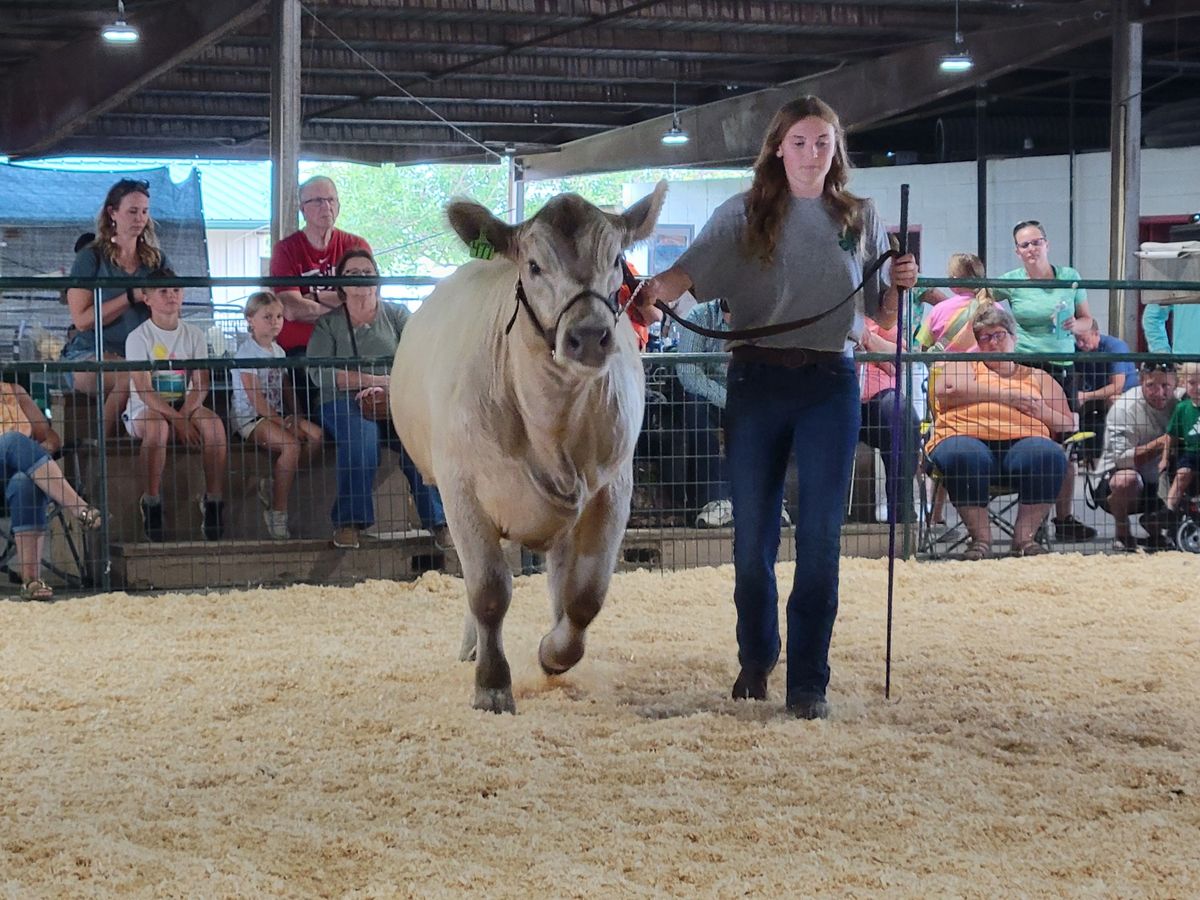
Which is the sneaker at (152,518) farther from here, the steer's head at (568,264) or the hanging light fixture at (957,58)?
the hanging light fixture at (957,58)

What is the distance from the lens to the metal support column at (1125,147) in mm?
12586

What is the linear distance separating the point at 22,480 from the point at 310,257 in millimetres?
1895

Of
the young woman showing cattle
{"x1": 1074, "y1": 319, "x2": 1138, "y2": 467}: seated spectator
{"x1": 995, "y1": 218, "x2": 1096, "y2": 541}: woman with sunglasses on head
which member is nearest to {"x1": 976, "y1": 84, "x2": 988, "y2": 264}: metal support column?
{"x1": 995, "y1": 218, "x2": 1096, "y2": 541}: woman with sunglasses on head

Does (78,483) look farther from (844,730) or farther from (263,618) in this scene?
(844,730)

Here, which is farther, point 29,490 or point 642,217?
point 29,490

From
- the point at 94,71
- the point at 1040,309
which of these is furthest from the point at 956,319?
the point at 94,71

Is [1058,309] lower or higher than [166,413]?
higher

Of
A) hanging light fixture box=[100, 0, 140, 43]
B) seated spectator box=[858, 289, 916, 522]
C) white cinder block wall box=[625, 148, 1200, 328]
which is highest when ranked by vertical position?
hanging light fixture box=[100, 0, 140, 43]

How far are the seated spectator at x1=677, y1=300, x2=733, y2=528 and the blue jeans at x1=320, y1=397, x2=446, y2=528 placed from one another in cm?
138

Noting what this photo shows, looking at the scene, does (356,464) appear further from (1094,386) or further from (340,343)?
(1094,386)

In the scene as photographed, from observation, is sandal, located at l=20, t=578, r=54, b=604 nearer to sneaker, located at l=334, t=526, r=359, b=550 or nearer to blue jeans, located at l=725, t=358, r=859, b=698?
sneaker, located at l=334, t=526, r=359, b=550

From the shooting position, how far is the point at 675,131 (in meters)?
17.4

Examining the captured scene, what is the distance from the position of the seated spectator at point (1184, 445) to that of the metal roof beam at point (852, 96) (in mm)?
6294

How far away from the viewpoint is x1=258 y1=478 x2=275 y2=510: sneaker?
23.5ft
